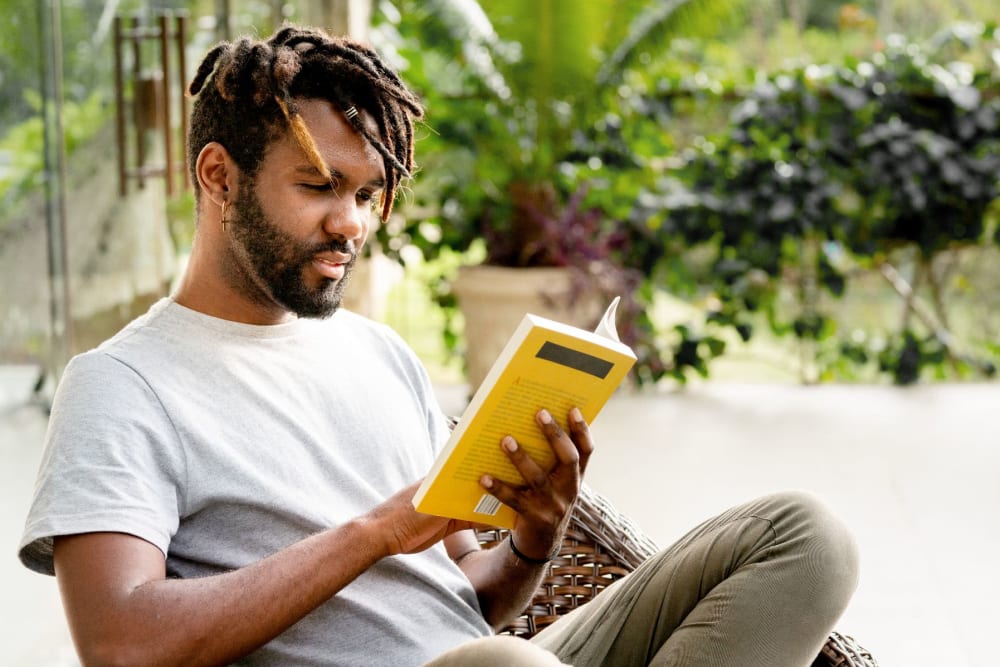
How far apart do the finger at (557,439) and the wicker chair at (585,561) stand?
467 millimetres

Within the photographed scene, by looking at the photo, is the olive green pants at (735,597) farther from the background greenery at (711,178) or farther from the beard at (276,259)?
the background greenery at (711,178)

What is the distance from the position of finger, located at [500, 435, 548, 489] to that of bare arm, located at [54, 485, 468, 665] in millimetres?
118

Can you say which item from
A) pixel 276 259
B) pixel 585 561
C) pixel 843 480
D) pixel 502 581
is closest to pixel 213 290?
pixel 276 259

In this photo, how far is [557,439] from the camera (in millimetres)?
1376

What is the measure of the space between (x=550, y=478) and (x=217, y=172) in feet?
1.82

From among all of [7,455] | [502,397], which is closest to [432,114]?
[7,455]

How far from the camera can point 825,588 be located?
143cm

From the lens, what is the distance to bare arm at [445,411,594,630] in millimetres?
1388

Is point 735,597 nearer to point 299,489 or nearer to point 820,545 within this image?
point 820,545

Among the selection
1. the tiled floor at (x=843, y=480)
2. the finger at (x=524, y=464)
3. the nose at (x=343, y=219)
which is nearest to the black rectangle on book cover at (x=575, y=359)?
the finger at (x=524, y=464)

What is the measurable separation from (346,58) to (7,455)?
196 centimetres

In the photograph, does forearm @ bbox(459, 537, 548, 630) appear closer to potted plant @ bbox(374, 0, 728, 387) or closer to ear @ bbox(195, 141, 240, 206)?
ear @ bbox(195, 141, 240, 206)

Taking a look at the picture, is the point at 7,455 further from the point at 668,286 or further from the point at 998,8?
the point at 998,8

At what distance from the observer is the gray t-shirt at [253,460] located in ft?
4.10
